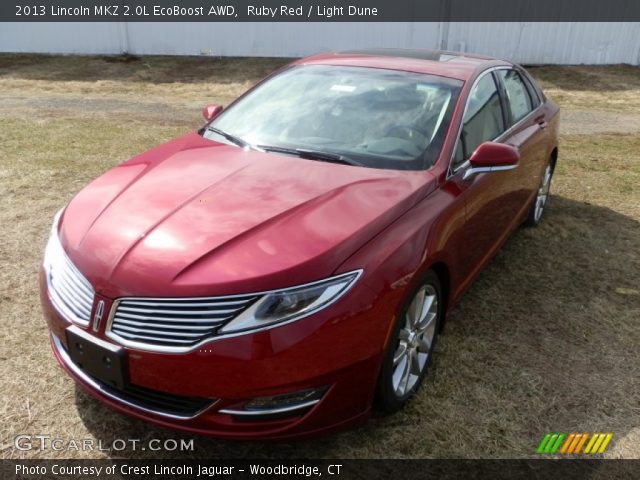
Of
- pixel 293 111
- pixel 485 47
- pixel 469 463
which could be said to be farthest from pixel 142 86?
pixel 469 463

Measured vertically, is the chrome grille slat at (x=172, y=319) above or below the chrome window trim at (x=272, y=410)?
above

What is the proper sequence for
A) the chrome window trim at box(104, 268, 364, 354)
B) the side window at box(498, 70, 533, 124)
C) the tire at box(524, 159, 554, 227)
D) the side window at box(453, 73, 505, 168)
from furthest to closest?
the tire at box(524, 159, 554, 227)
the side window at box(498, 70, 533, 124)
the side window at box(453, 73, 505, 168)
the chrome window trim at box(104, 268, 364, 354)

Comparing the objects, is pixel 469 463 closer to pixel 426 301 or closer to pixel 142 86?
pixel 426 301

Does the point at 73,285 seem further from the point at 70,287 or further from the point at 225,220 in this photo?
the point at 225,220

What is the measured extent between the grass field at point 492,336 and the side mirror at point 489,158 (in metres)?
1.03

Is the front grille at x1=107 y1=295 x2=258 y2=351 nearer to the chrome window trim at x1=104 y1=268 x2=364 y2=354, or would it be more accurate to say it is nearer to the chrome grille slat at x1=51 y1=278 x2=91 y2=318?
the chrome window trim at x1=104 y1=268 x2=364 y2=354

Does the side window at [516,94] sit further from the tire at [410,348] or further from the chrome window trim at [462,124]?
the tire at [410,348]

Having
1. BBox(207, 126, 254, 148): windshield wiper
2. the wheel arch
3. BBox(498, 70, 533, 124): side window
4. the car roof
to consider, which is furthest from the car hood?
BBox(498, 70, 533, 124): side window

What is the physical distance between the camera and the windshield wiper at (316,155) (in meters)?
2.92

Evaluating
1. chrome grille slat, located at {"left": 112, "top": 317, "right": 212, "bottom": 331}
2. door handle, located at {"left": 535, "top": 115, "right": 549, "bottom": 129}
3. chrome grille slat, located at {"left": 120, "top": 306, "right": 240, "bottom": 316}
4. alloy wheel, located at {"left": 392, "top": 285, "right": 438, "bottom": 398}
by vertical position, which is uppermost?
door handle, located at {"left": 535, "top": 115, "right": 549, "bottom": 129}

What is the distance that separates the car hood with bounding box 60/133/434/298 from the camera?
2.09 m

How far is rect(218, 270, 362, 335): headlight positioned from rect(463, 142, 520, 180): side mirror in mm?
1282
